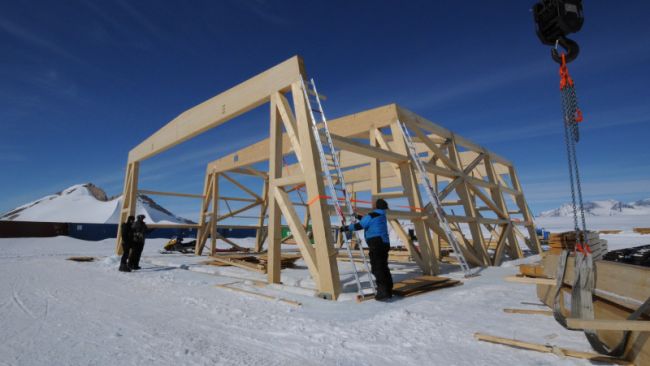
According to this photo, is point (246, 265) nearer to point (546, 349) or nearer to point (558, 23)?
point (546, 349)

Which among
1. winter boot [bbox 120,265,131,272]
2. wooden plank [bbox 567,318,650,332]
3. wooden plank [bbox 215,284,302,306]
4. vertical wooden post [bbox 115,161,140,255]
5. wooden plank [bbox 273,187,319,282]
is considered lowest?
winter boot [bbox 120,265,131,272]

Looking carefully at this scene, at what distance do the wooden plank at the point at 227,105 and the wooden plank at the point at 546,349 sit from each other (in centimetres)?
483

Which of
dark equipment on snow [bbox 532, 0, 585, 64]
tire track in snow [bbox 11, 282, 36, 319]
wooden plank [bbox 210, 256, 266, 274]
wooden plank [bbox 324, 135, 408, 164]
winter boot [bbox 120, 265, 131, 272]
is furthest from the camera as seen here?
winter boot [bbox 120, 265, 131, 272]

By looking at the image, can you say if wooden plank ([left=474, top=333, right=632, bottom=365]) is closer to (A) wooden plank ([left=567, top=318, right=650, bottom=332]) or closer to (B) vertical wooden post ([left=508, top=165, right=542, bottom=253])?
(A) wooden plank ([left=567, top=318, right=650, bottom=332])

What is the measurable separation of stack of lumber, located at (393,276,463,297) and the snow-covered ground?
239 millimetres

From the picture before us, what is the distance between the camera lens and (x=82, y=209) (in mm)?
49219

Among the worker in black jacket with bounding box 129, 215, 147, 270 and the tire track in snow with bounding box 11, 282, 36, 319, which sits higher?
the worker in black jacket with bounding box 129, 215, 147, 270

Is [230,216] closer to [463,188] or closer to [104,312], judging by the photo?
[463,188]

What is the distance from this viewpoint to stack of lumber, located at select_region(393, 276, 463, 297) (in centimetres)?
505

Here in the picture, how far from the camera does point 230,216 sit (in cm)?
1498

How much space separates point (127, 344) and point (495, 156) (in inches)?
494

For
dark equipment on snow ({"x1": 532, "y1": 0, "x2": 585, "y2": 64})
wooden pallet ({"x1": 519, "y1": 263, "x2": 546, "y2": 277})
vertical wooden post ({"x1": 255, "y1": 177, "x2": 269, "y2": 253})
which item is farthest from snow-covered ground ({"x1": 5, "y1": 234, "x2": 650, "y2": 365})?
vertical wooden post ({"x1": 255, "y1": 177, "x2": 269, "y2": 253})

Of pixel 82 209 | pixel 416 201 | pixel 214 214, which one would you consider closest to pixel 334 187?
pixel 416 201

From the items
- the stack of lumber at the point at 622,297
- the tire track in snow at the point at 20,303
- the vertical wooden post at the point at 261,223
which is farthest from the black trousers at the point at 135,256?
the stack of lumber at the point at 622,297
